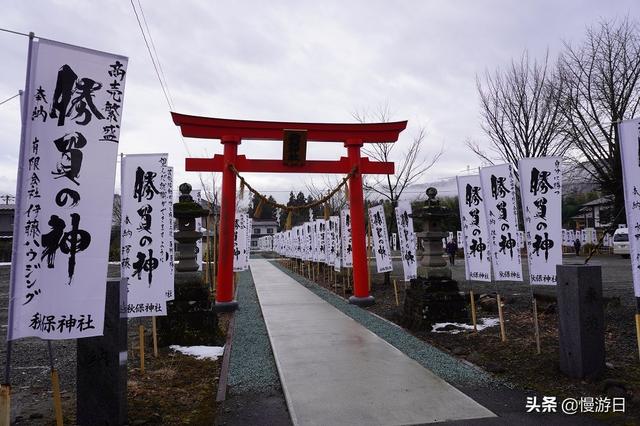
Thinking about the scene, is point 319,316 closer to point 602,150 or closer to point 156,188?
point 156,188

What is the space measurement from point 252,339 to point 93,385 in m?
4.17

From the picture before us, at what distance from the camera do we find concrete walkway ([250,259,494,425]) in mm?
4136

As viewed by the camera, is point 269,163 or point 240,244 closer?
point 269,163

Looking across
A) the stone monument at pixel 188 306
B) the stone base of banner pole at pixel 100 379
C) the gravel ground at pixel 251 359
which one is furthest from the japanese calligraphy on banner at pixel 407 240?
the stone base of banner pole at pixel 100 379

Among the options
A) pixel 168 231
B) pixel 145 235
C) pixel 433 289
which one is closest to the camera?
pixel 145 235

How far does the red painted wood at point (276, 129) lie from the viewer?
11289 mm

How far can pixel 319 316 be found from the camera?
1019 centimetres

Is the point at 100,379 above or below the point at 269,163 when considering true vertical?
below

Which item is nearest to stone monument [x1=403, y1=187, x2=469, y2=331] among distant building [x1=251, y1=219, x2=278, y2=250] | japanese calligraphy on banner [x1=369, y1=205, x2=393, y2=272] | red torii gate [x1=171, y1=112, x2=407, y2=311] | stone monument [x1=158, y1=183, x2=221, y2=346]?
red torii gate [x1=171, y1=112, x2=407, y2=311]

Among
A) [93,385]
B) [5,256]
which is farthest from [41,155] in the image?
[5,256]

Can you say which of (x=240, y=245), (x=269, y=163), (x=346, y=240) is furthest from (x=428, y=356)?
(x=240, y=245)

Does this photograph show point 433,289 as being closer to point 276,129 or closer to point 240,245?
point 276,129

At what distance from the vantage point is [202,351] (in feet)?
23.5

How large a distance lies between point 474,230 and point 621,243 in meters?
26.7
